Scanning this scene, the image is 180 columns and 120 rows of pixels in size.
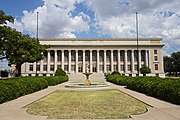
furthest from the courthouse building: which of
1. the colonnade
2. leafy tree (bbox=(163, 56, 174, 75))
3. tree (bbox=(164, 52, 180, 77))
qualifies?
leafy tree (bbox=(163, 56, 174, 75))

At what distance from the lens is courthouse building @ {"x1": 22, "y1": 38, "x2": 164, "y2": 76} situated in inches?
3622

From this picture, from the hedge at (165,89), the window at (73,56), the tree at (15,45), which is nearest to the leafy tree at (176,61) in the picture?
the window at (73,56)

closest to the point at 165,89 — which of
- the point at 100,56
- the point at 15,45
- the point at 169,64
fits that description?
the point at 15,45

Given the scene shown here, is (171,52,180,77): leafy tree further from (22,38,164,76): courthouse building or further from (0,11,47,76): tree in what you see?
(0,11,47,76): tree

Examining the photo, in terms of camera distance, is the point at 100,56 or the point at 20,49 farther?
the point at 100,56

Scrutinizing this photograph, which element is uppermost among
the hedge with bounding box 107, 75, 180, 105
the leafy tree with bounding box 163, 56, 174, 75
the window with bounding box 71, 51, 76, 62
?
the window with bounding box 71, 51, 76, 62

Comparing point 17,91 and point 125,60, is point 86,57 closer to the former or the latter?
point 125,60

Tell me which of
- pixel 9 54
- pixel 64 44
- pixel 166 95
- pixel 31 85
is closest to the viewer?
pixel 166 95

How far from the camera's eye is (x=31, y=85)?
2161 cm

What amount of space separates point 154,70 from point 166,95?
8200 cm

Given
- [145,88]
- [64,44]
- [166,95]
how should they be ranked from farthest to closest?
[64,44], [145,88], [166,95]

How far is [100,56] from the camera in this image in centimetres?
9525

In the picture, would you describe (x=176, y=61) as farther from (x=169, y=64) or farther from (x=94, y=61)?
(x=94, y=61)

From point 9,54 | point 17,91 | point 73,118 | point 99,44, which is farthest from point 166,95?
point 99,44
